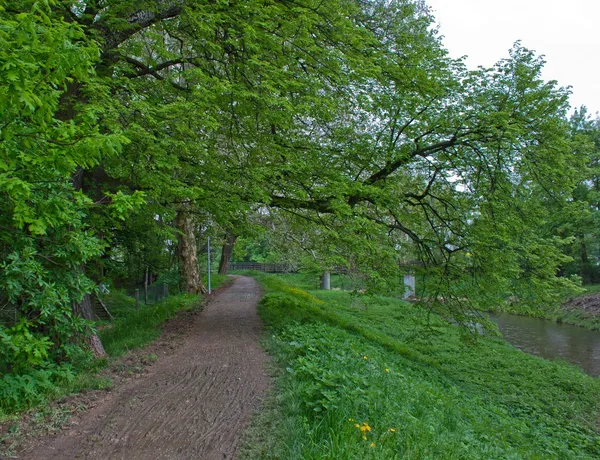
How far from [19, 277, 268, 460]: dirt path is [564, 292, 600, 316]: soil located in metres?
23.1

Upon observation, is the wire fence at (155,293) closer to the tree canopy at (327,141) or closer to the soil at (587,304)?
the tree canopy at (327,141)

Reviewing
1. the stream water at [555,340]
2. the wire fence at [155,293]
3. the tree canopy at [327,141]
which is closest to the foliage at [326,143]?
the tree canopy at [327,141]

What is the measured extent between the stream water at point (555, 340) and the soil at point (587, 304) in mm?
2074

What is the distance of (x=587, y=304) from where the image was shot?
2509cm

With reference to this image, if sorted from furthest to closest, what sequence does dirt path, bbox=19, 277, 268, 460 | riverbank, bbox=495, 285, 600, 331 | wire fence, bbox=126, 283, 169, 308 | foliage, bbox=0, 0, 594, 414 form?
riverbank, bbox=495, 285, 600, 331, wire fence, bbox=126, 283, 169, 308, foliage, bbox=0, 0, 594, 414, dirt path, bbox=19, 277, 268, 460

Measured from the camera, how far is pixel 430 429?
4.45 metres

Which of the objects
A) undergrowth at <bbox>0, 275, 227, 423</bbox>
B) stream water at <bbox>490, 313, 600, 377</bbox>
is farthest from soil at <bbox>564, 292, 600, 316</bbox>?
undergrowth at <bbox>0, 275, 227, 423</bbox>

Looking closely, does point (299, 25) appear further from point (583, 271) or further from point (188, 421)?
point (583, 271)

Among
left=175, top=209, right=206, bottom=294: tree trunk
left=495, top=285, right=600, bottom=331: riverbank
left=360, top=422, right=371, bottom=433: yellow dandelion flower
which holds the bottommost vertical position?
left=495, top=285, right=600, bottom=331: riverbank

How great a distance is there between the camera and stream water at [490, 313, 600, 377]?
1522cm

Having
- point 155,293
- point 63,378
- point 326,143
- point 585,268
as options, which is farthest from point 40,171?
point 585,268

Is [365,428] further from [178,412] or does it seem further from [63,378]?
[63,378]

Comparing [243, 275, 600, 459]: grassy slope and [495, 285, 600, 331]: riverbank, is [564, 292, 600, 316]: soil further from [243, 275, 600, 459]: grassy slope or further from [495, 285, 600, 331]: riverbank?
[243, 275, 600, 459]: grassy slope

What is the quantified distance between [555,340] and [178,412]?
728 inches
